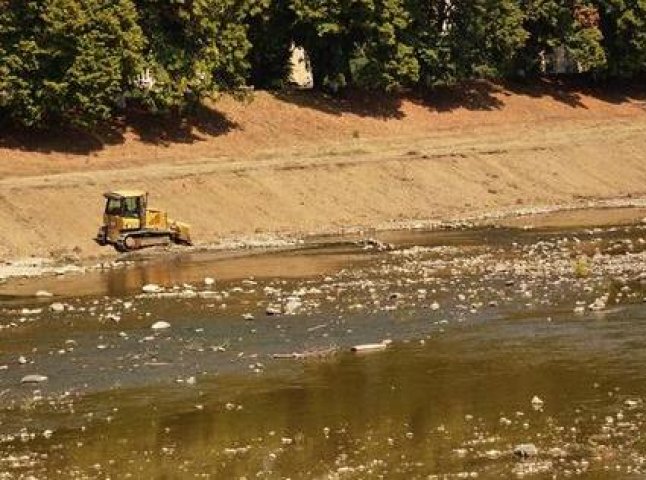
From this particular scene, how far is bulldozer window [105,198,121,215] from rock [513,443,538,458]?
33.6 meters

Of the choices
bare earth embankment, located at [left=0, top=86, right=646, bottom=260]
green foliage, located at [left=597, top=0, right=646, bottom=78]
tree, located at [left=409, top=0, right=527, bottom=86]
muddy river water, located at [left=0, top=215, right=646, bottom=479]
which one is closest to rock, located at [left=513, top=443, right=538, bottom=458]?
muddy river water, located at [left=0, top=215, right=646, bottom=479]

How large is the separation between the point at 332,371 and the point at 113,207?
26690 millimetres

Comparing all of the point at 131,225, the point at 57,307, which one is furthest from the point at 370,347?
the point at 131,225

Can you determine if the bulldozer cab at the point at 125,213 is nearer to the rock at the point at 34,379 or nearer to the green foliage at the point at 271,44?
the rock at the point at 34,379

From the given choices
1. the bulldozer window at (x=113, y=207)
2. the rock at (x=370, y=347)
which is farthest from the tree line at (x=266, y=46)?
the rock at (x=370, y=347)

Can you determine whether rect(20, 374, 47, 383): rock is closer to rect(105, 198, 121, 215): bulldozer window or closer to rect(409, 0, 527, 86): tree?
rect(105, 198, 121, 215): bulldozer window

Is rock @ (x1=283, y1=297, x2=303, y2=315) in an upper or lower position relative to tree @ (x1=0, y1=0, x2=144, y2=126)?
lower

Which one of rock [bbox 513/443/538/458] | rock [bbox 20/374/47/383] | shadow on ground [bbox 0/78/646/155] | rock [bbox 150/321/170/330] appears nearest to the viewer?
rock [bbox 513/443/538/458]

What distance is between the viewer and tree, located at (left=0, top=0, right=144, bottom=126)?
6262 centimetres

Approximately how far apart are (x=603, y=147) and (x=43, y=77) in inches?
1396

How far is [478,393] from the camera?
976 inches

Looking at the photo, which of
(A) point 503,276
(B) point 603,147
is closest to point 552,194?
(B) point 603,147

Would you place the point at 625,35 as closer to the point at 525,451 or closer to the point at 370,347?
the point at 370,347

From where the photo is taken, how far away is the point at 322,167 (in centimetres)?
6769
